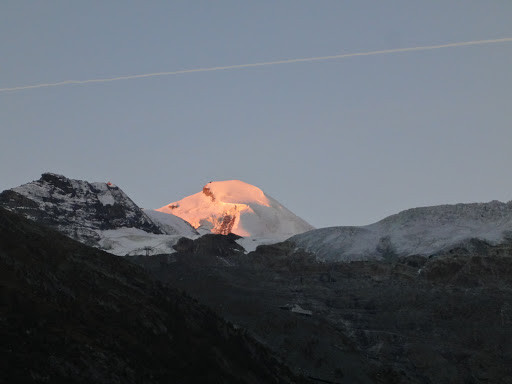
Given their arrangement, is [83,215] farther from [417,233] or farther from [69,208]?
[417,233]

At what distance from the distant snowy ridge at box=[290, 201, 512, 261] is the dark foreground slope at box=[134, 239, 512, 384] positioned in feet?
20.0

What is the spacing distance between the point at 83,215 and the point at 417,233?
254 feet

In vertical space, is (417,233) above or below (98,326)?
above

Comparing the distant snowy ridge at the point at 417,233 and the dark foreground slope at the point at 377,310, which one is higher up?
the distant snowy ridge at the point at 417,233

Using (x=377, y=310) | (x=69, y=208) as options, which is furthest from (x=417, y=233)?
(x=69, y=208)

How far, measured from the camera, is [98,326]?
5456cm

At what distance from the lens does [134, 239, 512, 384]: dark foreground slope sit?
270 feet

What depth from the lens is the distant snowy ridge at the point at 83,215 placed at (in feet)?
561

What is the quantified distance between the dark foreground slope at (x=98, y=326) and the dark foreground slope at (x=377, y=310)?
1317cm

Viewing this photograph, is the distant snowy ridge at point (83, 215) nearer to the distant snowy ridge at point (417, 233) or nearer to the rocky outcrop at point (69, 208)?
the rocky outcrop at point (69, 208)

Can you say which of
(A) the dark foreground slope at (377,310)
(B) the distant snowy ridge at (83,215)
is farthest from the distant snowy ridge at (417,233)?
(B) the distant snowy ridge at (83,215)

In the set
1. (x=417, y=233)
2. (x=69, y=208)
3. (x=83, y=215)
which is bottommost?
(x=417, y=233)

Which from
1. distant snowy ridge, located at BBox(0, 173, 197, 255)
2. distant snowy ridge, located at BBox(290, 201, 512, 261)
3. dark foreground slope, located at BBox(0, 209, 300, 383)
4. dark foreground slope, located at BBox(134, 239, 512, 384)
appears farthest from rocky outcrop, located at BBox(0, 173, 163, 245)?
dark foreground slope, located at BBox(0, 209, 300, 383)

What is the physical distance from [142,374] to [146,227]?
148 meters
